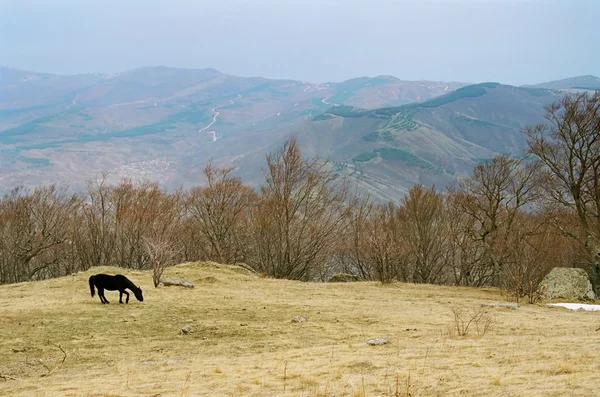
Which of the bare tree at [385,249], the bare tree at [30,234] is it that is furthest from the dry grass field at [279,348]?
the bare tree at [30,234]

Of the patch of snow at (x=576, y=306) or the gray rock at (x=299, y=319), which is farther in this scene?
the patch of snow at (x=576, y=306)

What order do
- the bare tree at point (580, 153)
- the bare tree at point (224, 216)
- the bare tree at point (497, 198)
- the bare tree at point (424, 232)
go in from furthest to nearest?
the bare tree at point (224, 216)
the bare tree at point (424, 232)
the bare tree at point (497, 198)
the bare tree at point (580, 153)

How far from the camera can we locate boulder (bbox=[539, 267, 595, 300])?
21953mm

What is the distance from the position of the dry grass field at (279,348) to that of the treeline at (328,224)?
10.5 m

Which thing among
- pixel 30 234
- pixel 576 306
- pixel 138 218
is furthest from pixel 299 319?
pixel 30 234

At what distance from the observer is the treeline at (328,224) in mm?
27292

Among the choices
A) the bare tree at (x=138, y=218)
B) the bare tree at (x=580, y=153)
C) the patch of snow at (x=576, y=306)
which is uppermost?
the bare tree at (x=580, y=153)

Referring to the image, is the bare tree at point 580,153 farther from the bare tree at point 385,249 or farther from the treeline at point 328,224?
the bare tree at point 385,249

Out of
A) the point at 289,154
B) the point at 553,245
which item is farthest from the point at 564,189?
the point at 289,154

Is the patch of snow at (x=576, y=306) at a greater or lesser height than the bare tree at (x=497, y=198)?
lesser

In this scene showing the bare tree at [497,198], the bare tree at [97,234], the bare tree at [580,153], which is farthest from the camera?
the bare tree at [97,234]

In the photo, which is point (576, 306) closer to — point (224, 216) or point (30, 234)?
point (224, 216)

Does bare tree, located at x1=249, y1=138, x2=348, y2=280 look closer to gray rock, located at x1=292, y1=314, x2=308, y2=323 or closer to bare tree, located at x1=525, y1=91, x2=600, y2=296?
bare tree, located at x1=525, y1=91, x2=600, y2=296

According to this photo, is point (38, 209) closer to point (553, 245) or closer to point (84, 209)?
point (84, 209)
